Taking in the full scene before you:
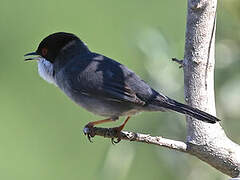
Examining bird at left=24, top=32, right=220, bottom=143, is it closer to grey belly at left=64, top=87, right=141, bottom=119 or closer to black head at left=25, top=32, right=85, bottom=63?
grey belly at left=64, top=87, right=141, bottom=119

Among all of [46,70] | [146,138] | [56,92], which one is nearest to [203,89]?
[146,138]

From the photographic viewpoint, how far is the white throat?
477 centimetres

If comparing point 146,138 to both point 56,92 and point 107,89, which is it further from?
point 56,92

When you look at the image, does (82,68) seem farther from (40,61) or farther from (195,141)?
(195,141)

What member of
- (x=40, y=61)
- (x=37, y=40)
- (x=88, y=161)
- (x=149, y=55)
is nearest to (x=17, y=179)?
(x=88, y=161)

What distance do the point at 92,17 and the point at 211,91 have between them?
5.17 m

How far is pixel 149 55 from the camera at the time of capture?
4148 millimetres

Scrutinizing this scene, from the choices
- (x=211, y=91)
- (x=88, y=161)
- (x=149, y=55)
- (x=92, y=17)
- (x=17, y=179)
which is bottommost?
(x=17, y=179)

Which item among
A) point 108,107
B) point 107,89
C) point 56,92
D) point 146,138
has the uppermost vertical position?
point 56,92

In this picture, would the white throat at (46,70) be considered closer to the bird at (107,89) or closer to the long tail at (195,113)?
the bird at (107,89)

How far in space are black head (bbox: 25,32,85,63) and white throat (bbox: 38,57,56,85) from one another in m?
0.04

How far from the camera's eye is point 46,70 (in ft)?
15.9

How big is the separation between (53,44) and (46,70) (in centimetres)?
23

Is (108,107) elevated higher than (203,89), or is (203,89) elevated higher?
(203,89)
